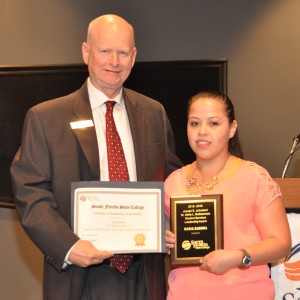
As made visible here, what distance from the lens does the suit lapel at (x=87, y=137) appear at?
2943 millimetres

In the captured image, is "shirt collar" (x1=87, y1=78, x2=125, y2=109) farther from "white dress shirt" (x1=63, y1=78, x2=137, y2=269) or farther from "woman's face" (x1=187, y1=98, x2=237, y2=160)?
"woman's face" (x1=187, y1=98, x2=237, y2=160)

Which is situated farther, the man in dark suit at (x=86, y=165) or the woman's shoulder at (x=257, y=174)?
the man in dark suit at (x=86, y=165)

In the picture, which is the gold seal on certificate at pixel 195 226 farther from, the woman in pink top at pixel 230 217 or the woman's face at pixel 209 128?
the woman's face at pixel 209 128

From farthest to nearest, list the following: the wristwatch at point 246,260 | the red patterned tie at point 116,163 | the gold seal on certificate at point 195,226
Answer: the red patterned tie at point 116,163 → the gold seal on certificate at point 195,226 → the wristwatch at point 246,260

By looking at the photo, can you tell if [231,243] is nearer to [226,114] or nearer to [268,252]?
[268,252]

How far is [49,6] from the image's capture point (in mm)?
5602

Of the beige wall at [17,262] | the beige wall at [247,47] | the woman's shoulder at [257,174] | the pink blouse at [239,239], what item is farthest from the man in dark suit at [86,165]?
the beige wall at [17,262]

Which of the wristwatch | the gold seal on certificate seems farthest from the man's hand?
the wristwatch

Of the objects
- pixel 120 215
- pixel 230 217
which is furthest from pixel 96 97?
pixel 230 217

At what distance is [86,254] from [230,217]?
0.59 m

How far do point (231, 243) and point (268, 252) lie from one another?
16 centimetres

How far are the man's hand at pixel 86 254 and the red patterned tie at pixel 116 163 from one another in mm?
184

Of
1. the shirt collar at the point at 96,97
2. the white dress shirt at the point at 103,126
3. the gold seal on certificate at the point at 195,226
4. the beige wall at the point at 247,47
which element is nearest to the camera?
the gold seal on certificate at the point at 195,226

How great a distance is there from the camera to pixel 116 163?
2998 mm
